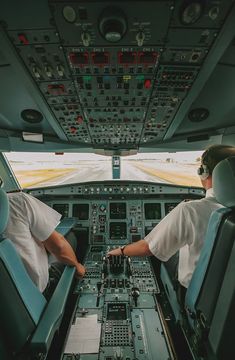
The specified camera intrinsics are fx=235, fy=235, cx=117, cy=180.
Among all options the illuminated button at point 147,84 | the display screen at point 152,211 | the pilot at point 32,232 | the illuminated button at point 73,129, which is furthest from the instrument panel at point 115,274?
the illuminated button at point 147,84

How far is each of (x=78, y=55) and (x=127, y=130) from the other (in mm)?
1312

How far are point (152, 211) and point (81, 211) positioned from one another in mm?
980

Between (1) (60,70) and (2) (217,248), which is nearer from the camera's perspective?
(2) (217,248)

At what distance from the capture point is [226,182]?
94 cm

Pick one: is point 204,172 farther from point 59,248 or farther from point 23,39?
point 23,39

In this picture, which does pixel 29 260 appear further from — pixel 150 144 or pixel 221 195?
pixel 150 144

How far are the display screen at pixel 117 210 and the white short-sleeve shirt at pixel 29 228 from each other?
1798mm

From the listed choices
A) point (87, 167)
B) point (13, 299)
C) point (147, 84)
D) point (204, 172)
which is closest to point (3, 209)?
point (13, 299)

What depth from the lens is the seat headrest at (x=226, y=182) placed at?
0.93 meters

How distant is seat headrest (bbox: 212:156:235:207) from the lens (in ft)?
3.05

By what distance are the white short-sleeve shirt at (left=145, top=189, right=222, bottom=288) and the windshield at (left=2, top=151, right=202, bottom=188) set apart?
0.43m

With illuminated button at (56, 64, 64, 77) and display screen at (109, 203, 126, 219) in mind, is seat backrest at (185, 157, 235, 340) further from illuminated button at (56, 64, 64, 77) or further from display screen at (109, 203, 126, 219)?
display screen at (109, 203, 126, 219)

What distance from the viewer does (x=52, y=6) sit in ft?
3.49

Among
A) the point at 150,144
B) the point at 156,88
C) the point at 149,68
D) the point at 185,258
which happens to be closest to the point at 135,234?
the point at 150,144
